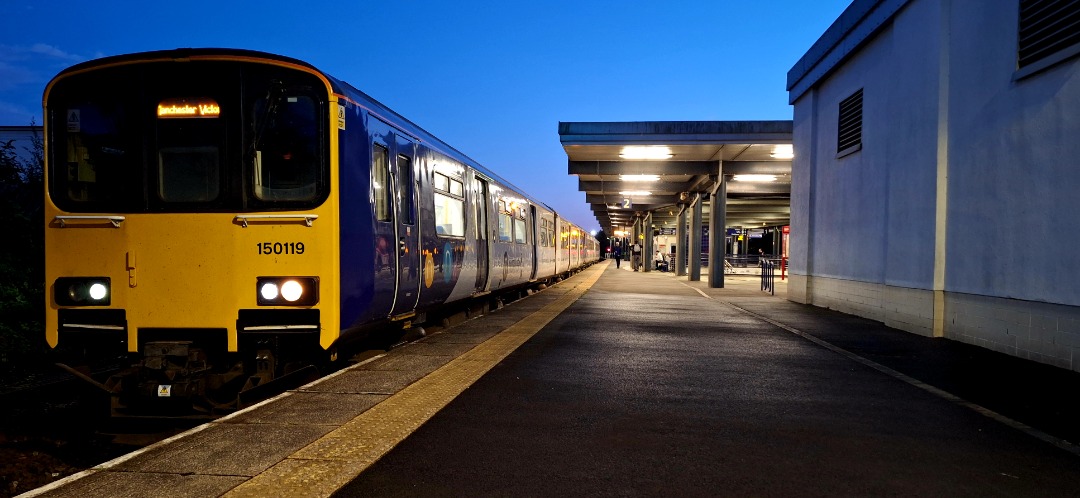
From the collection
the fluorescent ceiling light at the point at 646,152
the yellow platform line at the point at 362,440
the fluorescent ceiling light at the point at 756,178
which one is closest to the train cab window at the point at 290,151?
the yellow platform line at the point at 362,440

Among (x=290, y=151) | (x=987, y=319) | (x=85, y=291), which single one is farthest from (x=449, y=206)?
(x=987, y=319)

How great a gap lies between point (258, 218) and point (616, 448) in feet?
10.9

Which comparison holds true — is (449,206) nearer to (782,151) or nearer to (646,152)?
(646,152)

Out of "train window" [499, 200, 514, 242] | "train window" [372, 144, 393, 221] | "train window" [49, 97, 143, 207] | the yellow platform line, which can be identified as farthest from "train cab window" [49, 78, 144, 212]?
"train window" [499, 200, 514, 242]

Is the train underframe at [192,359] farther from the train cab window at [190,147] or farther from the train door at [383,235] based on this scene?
the train cab window at [190,147]

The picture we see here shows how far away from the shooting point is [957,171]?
941 centimetres

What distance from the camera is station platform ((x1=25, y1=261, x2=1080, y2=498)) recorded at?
3.69m

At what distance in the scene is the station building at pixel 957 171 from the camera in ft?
24.3

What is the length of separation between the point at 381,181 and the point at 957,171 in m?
7.92

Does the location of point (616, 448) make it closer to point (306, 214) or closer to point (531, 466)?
point (531, 466)

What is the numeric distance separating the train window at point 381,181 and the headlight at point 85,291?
7.48 ft

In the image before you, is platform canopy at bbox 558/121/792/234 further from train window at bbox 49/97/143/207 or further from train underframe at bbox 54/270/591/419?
train underframe at bbox 54/270/591/419

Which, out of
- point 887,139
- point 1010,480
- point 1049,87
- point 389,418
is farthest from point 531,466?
point 887,139

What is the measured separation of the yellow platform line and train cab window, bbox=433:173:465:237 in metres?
2.28
